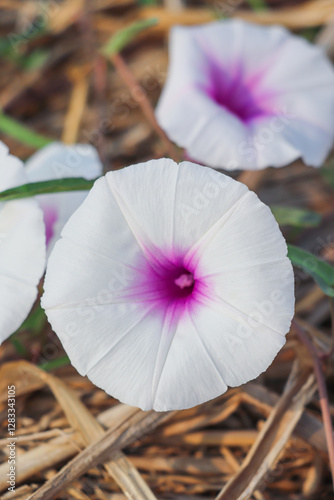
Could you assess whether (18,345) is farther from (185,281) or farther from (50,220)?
(185,281)

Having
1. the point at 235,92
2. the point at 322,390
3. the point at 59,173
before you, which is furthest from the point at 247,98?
the point at 322,390

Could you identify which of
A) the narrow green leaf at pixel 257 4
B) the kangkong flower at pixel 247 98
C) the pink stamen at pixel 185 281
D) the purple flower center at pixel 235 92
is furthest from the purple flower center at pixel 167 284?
the narrow green leaf at pixel 257 4

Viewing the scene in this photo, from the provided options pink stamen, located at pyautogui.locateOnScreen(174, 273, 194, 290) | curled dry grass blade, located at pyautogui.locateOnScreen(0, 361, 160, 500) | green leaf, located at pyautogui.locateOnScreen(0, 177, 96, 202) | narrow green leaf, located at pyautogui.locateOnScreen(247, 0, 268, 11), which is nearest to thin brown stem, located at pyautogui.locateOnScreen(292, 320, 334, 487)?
pink stamen, located at pyautogui.locateOnScreen(174, 273, 194, 290)

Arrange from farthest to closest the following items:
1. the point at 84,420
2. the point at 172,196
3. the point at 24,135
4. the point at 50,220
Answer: the point at 24,135
the point at 50,220
the point at 84,420
the point at 172,196

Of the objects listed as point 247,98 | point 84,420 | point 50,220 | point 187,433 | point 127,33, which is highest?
point 127,33

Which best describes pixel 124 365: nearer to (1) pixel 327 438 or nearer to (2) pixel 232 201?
(2) pixel 232 201

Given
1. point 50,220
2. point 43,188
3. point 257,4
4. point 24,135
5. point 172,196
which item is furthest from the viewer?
point 257,4

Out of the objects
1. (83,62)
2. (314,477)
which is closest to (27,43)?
(83,62)
